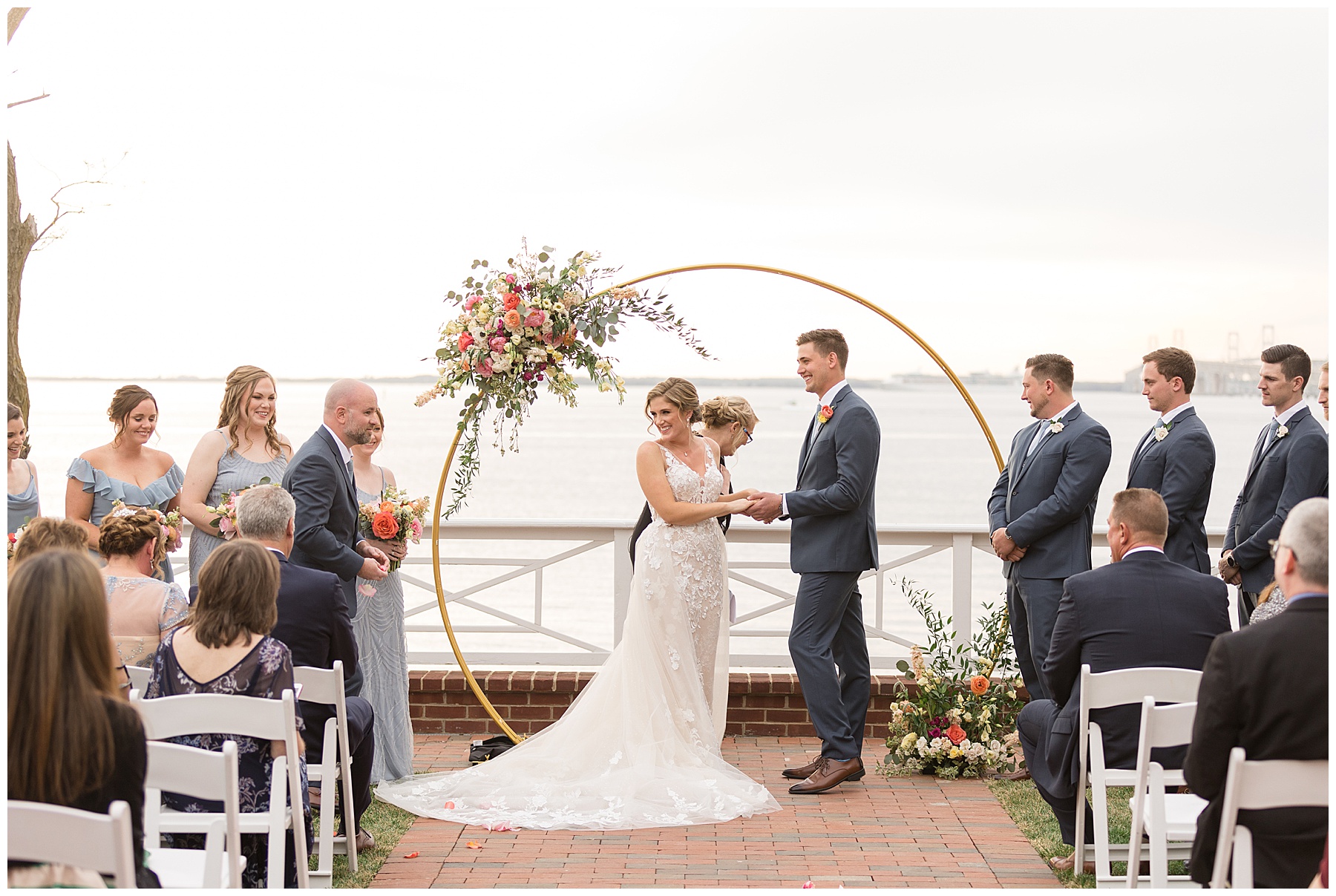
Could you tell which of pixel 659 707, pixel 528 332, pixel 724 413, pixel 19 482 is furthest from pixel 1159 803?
pixel 19 482

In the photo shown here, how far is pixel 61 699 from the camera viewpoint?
7.79ft

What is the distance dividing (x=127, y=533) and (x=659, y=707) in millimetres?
2421

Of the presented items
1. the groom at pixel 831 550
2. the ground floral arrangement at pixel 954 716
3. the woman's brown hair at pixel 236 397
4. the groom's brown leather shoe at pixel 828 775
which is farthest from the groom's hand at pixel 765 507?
the woman's brown hair at pixel 236 397

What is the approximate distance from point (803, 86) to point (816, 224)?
12.1 m

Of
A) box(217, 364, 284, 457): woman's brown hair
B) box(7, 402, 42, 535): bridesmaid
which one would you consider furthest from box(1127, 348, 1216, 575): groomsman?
box(7, 402, 42, 535): bridesmaid

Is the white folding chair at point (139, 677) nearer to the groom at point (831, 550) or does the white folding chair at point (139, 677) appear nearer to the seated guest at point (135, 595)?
the seated guest at point (135, 595)

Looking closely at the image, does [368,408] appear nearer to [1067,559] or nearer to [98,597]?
[98,597]

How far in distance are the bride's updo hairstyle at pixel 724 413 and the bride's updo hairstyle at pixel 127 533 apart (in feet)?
9.13

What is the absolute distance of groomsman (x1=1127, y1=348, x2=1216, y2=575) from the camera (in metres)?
5.35

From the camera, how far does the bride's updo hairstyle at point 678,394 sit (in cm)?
550

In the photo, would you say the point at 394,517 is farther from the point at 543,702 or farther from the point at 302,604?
the point at 543,702

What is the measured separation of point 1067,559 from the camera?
544 cm

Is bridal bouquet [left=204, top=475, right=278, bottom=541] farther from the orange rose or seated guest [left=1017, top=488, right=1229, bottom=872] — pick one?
seated guest [left=1017, top=488, right=1229, bottom=872]

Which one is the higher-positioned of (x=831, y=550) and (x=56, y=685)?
(x=56, y=685)
